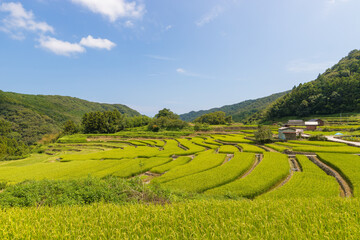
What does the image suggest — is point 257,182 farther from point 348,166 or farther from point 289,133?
point 289,133

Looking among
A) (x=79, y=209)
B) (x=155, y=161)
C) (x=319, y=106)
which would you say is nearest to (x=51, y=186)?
(x=79, y=209)

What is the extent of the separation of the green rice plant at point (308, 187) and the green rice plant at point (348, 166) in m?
1.05

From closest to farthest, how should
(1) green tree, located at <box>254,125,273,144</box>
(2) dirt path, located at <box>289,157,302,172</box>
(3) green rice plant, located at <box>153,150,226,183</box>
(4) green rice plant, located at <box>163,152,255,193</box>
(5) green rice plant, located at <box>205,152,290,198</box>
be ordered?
(5) green rice plant, located at <box>205,152,290,198</box> < (4) green rice plant, located at <box>163,152,255,193</box> < (3) green rice plant, located at <box>153,150,226,183</box> < (2) dirt path, located at <box>289,157,302,172</box> < (1) green tree, located at <box>254,125,273,144</box>

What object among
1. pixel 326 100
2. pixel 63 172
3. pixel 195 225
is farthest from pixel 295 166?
pixel 326 100

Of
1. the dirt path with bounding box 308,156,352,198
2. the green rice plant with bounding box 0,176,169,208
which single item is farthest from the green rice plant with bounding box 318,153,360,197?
the green rice plant with bounding box 0,176,169,208

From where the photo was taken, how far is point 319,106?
79.7 meters

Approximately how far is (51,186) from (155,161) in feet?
48.9

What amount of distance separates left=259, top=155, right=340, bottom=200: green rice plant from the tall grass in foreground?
5.73 metres

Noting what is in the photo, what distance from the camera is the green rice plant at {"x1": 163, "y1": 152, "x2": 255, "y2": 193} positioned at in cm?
1309

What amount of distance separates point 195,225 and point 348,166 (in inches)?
773

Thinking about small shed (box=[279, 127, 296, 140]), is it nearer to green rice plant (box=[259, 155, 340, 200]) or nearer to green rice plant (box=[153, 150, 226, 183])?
green rice plant (box=[153, 150, 226, 183])

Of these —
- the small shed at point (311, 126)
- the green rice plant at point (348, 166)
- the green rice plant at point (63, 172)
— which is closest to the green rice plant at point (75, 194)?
the green rice plant at point (63, 172)

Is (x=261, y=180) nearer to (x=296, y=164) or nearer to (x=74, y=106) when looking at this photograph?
(x=296, y=164)

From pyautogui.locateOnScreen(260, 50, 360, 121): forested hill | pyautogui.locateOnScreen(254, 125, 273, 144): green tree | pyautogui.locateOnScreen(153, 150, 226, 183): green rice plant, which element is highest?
pyautogui.locateOnScreen(260, 50, 360, 121): forested hill
